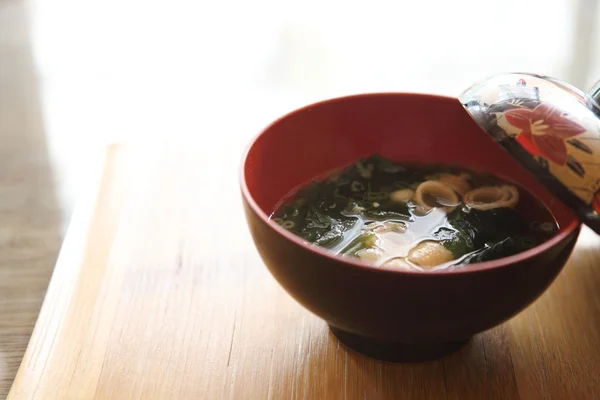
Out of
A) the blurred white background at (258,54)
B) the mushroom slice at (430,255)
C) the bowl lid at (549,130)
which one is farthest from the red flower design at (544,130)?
the blurred white background at (258,54)

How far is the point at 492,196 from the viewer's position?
988 millimetres

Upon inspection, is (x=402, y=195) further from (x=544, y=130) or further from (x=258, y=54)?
(x=258, y=54)

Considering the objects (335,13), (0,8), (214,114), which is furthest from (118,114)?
(0,8)

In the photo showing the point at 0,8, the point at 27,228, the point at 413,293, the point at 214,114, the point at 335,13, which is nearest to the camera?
the point at 413,293

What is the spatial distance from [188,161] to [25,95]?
722 millimetres

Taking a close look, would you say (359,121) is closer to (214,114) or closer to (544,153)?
(544,153)

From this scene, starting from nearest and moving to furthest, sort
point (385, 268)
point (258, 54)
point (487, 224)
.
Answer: point (385, 268)
point (487, 224)
point (258, 54)

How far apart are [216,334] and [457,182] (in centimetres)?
41

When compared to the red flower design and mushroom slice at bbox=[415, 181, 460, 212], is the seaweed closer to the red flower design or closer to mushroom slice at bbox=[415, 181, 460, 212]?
mushroom slice at bbox=[415, 181, 460, 212]

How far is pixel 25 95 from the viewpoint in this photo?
5.64 feet

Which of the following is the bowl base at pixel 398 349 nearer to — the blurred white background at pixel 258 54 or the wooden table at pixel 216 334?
the wooden table at pixel 216 334

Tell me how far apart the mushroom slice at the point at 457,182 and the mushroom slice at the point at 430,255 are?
0.51 ft

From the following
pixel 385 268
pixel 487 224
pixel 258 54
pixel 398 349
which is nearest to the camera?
pixel 385 268

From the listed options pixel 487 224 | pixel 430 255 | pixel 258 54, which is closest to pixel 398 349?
pixel 430 255
